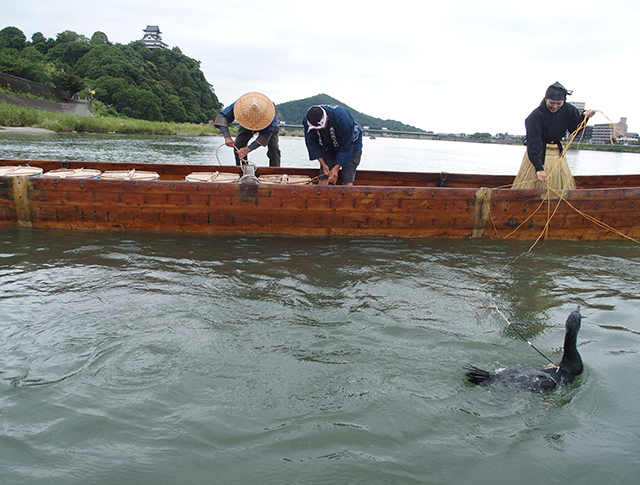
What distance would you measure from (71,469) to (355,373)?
182 centimetres

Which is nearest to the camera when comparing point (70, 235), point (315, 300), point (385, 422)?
point (385, 422)

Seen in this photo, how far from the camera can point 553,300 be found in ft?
15.1

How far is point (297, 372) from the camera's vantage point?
3062 mm

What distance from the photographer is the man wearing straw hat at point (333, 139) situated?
6.49 metres

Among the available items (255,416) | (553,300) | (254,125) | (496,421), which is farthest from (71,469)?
(254,125)

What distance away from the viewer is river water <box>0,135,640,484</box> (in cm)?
227

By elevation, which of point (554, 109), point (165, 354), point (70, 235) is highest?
point (554, 109)

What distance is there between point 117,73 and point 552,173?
345 ft

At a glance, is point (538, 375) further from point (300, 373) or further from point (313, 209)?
point (313, 209)

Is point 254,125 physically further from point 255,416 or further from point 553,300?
point 255,416

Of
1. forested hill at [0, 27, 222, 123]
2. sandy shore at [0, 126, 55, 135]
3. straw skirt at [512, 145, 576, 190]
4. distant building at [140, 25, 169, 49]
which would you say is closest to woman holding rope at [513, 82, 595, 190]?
straw skirt at [512, 145, 576, 190]

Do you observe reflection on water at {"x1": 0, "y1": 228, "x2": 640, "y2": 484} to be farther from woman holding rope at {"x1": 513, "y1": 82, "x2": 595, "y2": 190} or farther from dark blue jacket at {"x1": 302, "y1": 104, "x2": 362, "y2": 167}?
dark blue jacket at {"x1": 302, "y1": 104, "x2": 362, "y2": 167}

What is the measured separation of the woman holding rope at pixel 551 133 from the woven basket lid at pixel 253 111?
14.9ft

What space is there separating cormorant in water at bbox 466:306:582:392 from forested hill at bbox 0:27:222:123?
69.6 m
